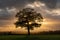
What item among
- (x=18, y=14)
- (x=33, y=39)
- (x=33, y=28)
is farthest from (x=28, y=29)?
(x=33, y=39)

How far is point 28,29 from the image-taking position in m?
76.8

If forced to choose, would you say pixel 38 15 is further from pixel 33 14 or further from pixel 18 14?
pixel 18 14

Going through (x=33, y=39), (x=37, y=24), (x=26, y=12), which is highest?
(x=26, y=12)

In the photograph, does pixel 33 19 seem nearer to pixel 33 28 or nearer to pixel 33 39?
pixel 33 28

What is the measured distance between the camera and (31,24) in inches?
3110

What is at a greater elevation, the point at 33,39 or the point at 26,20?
the point at 26,20

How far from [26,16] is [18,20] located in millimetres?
4803

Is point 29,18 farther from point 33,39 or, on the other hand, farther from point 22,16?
point 33,39

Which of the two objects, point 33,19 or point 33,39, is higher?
point 33,19

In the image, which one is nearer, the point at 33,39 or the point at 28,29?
the point at 33,39

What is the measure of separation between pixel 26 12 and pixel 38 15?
20.2 ft

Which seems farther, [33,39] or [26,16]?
[26,16]

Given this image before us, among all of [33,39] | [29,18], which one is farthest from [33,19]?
[33,39]

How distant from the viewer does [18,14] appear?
7994cm
